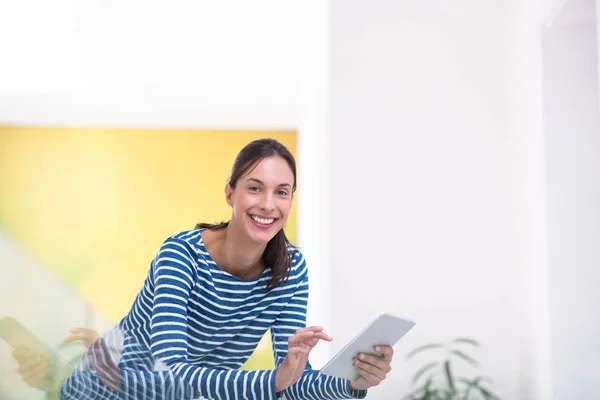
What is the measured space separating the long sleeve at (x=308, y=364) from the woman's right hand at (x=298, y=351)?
0.74ft

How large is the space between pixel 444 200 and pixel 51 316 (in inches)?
108

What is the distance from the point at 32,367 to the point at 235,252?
2.60 ft

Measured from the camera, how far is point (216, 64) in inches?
180

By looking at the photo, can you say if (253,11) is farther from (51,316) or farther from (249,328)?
(51,316)

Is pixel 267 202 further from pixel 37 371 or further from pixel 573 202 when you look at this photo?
pixel 573 202

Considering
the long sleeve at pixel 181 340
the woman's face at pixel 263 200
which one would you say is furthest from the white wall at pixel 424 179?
the long sleeve at pixel 181 340

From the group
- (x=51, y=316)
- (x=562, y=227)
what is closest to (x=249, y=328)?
(x=51, y=316)

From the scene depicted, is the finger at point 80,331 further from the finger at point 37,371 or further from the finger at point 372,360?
the finger at point 372,360

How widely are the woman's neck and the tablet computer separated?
1.01 ft

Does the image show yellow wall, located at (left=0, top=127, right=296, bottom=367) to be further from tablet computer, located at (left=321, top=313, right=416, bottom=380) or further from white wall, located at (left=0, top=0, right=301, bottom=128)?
tablet computer, located at (left=321, top=313, right=416, bottom=380)

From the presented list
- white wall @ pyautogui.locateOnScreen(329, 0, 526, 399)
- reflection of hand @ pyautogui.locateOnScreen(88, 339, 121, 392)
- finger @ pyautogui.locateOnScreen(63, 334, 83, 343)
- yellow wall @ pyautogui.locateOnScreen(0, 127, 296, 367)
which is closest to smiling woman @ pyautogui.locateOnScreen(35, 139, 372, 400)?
A: reflection of hand @ pyautogui.locateOnScreen(88, 339, 121, 392)

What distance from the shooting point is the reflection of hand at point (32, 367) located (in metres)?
0.87

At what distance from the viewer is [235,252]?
5.41 feet

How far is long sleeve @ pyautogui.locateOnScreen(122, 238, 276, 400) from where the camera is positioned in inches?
55.0
